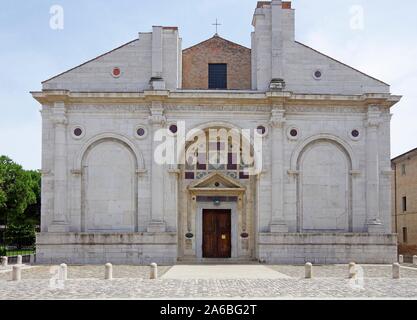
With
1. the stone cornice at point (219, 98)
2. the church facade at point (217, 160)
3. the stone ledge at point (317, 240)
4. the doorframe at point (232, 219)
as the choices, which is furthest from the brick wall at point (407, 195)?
the doorframe at point (232, 219)


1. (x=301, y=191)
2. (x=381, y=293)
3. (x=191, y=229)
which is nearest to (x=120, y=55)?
(x=191, y=229)

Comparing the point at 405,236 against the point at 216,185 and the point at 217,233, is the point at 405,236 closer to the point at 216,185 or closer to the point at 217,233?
the point at 217,233

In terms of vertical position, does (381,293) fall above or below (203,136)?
below

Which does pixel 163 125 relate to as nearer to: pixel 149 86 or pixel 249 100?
pixel 149 86

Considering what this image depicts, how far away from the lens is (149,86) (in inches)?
1121

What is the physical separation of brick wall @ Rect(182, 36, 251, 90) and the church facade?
2424 mm

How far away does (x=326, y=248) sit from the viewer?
27.0m

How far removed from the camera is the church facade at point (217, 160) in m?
27.1

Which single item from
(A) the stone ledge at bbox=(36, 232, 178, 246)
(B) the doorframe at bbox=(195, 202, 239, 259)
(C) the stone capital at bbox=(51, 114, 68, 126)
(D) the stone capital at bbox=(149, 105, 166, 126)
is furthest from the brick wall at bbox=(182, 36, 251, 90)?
(A) the stone ledge at bbox=(36, 232, 178, 246)

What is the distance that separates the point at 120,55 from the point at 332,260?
14.9 meters

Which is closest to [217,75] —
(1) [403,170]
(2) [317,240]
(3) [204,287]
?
(2) [317,240]

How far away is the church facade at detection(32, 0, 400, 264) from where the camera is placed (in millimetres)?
27078

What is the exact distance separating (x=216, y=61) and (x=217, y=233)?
994 centimetres

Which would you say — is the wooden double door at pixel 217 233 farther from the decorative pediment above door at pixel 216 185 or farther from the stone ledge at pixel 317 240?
the stone ledge at pixel 317 240
